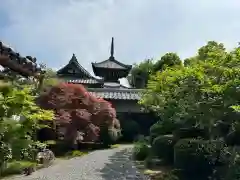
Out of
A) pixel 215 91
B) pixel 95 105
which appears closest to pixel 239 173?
pixel 215 91

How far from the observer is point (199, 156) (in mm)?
7887

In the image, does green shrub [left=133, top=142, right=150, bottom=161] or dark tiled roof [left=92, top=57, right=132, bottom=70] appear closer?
green shrub [left=133, top=142, right=150, bottom=161]

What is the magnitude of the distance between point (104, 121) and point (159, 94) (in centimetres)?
403

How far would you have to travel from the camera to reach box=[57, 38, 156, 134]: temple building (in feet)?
81.2

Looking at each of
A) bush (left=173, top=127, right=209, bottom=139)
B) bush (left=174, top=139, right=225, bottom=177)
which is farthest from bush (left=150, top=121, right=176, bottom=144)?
bush (left=174, top=139, right=225, bottom=177)

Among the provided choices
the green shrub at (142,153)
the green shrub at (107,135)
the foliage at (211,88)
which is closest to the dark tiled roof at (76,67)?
the green shrub at (107,135)

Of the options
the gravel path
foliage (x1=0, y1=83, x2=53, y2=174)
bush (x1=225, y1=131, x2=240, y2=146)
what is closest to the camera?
foliage (x1=0, y1=83, x2=53, y2=174)

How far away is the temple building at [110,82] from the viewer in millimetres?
24758

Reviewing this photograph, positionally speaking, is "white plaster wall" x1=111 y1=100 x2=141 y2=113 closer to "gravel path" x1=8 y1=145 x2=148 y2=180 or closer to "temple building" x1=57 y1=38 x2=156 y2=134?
"temple building" x1=57 y1=38 x2=156 y2=134

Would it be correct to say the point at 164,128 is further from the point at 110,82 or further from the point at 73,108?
the point at 110,82

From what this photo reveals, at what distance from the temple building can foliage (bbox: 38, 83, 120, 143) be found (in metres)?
8.24

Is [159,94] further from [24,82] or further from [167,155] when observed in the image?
[24,82]

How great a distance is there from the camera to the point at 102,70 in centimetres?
3153

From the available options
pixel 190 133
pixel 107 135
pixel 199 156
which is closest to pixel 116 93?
pixel 107 135
